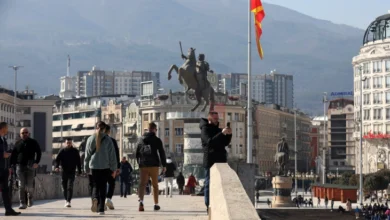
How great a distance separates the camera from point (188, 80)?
5962 centimetres

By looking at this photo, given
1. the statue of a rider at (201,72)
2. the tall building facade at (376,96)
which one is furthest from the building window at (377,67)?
the statue of a rider at (201,72)

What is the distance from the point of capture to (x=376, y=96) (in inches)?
6353

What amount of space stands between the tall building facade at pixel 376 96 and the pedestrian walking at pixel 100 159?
13746cm

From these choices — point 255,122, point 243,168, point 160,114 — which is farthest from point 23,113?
point 243,168

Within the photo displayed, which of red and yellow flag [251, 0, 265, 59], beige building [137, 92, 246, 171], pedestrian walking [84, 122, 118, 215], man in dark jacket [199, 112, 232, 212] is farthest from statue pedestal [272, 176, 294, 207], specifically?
beige building [137, 92, 246, 171]

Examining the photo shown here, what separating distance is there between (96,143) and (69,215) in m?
1.64

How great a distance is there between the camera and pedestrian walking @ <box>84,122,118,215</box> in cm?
2172

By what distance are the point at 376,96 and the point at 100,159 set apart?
142 metres

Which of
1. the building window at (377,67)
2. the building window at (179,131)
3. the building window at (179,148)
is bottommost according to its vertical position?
the building window at (179,148)

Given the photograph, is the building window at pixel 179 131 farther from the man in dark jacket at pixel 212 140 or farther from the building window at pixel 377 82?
the man in dark jacket at pixel 212 140

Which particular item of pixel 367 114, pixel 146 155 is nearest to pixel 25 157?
pixel 146 155

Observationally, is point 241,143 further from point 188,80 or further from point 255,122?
point 188,80

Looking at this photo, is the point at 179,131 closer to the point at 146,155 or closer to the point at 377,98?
the point at 377,98

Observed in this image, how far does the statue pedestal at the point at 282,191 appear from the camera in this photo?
87444 mm
